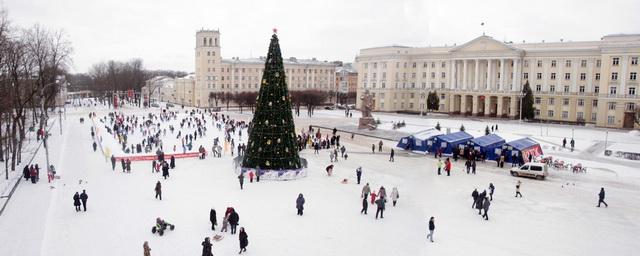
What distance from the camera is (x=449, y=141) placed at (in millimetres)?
32000

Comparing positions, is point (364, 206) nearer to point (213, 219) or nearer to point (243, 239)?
point (213, 219)

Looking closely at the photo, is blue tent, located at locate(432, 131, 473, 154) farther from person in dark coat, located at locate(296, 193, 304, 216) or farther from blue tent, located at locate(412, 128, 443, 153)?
person in dark coat, located at locate(296, 193, 304, 216)

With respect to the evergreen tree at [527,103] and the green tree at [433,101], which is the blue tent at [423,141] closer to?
the evergreen tree at [527,103]

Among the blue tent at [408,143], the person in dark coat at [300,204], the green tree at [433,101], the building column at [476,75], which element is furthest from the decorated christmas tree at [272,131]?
the green tree at [433,101]

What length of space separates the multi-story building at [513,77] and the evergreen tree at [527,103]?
2.20 m

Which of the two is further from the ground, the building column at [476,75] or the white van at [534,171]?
the building column at [476,75]

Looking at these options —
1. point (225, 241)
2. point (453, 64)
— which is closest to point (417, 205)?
point (225, 241)

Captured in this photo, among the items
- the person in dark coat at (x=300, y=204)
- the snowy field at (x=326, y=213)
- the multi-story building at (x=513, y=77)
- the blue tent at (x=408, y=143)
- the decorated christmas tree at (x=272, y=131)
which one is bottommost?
the snowy field at (x=326, y=213)

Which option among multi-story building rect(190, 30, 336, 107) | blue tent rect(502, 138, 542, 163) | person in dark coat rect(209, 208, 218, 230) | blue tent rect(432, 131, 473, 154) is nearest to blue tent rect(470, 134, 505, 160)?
blue tent rect(502, 138, 542, 163)

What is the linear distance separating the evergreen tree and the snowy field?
32.5m

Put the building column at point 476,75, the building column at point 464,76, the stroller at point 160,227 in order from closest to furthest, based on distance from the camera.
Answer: the stroller at point 160,227
the building column at point 476,75
the building column at point 464,76

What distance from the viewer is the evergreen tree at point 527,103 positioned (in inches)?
2348

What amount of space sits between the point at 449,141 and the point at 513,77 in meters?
37.2

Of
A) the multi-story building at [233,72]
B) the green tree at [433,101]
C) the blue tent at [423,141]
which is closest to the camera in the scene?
the blue tent at [423,141]
